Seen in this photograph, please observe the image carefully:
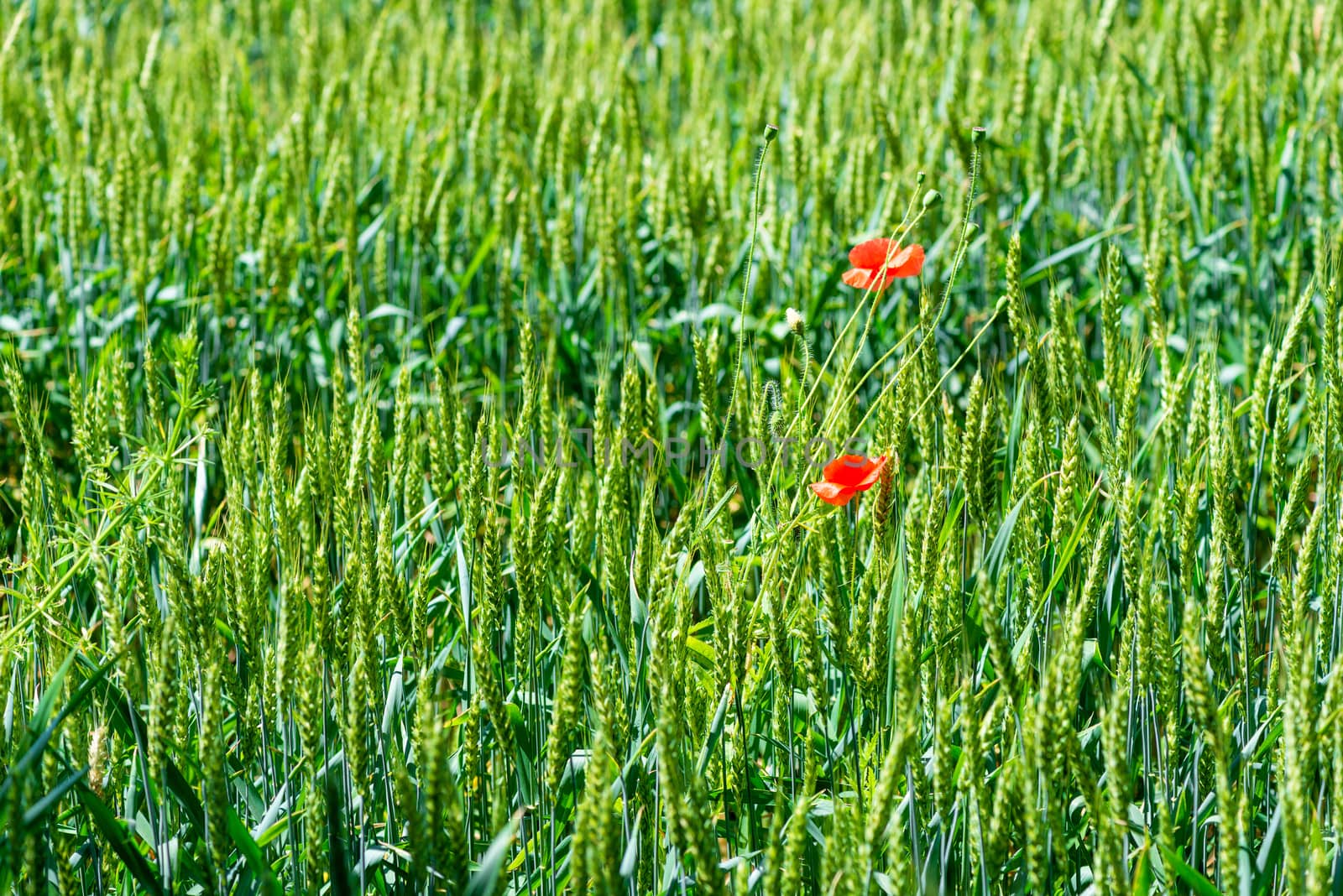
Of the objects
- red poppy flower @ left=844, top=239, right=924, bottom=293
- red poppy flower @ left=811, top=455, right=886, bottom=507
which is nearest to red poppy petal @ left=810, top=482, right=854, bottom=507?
red poppy flower @ left=811, top=455, right=886, bottom=507

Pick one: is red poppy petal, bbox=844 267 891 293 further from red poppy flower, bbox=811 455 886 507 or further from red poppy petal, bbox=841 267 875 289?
red poppy flower, bbox=811 455 886 507

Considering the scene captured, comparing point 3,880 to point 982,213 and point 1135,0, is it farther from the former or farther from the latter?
point 1135,0

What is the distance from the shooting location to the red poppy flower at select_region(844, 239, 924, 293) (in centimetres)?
132

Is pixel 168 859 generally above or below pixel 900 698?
below

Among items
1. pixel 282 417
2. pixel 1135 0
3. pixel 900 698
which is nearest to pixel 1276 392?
pixel 900 698

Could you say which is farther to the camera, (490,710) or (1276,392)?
(1276,392)

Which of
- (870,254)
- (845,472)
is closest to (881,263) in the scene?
(870,254)

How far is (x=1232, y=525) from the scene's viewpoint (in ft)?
3.99

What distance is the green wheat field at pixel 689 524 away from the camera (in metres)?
0.99

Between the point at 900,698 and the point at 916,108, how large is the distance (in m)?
2.26

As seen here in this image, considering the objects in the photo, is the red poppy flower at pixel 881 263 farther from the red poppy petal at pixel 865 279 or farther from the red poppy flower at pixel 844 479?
the red poppy flower at pixel 844 479

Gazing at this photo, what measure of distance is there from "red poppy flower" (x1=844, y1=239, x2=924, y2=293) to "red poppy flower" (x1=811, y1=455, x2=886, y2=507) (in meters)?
0.20

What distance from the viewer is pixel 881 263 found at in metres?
1.38

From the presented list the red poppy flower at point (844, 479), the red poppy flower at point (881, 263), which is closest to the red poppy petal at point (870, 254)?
the red poppy flower at point (881, 263)
